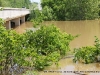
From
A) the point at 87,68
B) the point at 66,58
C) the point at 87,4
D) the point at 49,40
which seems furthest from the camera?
the point at 87,4

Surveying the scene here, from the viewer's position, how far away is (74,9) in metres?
40.1

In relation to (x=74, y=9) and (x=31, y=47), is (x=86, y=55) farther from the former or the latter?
(x=74, y=9)

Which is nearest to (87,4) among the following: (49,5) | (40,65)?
(49,5)

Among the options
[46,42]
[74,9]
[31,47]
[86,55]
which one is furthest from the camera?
[74,9]

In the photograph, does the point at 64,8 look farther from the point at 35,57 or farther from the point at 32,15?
the point at 35,57

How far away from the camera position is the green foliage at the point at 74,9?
39375 mm

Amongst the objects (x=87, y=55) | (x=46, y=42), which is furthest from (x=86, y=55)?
(x=46, y=42)

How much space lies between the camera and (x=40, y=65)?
1009 centimetres

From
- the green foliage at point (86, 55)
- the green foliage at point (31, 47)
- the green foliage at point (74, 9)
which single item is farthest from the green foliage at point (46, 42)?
the green foliage at point (74, 9)

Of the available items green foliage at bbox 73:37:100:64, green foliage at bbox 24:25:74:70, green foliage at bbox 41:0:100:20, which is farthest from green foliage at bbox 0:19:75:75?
green foliage at bbox 41:0:100:20

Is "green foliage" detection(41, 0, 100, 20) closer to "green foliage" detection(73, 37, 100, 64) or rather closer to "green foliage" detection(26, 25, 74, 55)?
"green foliage" detection(26, 25, 74, 55)

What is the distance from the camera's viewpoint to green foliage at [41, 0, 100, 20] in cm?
3938

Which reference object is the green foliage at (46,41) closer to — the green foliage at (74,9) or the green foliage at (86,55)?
the green foliage at (86,55)

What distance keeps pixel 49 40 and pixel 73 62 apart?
5.20 ft
